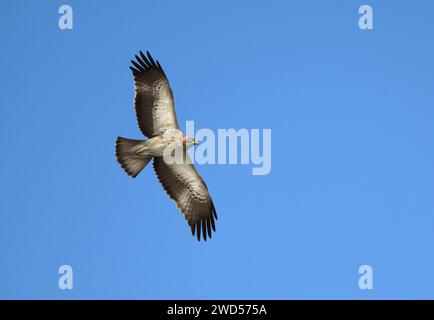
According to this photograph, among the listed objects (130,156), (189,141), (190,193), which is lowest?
(190,193)

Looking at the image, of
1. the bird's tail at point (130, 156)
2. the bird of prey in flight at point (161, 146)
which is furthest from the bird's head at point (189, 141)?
the bird's tail at point (130, 156)

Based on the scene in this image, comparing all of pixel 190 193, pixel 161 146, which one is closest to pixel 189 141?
pixel 161 146

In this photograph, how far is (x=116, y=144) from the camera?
1312 cm

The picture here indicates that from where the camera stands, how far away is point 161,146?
1314cm

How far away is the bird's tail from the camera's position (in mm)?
13070

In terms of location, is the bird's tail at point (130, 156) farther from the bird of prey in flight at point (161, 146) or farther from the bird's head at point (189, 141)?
the bird's head at point (189, 141)

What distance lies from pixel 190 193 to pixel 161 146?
1.38 metres

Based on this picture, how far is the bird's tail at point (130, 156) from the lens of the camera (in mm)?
13070

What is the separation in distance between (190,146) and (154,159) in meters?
0.94

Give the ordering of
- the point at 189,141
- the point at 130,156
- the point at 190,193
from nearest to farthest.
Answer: the point at 189,141 → the point at 130,156 → the point at 190,193

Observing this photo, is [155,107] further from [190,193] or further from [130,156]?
[190,193]
